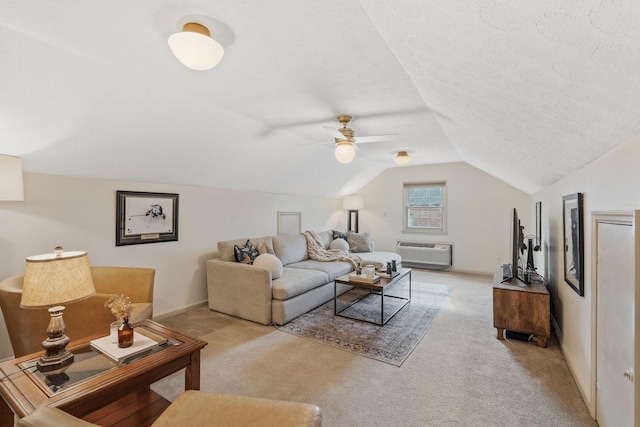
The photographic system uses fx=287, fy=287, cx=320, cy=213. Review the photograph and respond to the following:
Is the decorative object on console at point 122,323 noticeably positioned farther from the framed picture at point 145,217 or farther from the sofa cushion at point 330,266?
the sofa cushion at point 330,266

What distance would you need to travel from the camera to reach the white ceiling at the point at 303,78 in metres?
0.95

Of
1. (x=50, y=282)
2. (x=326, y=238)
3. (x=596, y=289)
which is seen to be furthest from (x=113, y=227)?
(x=596, y=289)

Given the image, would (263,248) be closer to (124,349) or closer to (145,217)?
(145,217)

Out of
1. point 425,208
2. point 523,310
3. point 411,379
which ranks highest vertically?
point 425,208

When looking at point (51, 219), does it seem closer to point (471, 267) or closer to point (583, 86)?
point (583, 86)

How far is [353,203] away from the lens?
7.00 metres

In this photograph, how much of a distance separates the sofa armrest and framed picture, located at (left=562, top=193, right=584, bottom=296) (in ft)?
9.28

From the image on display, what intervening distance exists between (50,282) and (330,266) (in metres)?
3.50

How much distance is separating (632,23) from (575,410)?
2.44m

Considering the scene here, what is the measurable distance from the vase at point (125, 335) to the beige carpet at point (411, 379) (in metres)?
0.73

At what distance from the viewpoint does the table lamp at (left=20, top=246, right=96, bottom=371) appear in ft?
4.91

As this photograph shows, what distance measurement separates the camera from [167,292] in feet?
11.9

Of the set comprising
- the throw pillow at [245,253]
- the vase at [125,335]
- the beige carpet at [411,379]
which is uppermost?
the throw pillow at [245,253]

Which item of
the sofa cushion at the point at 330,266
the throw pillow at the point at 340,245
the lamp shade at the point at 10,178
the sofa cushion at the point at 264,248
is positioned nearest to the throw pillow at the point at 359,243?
the throw pillow at the point at 340,245
